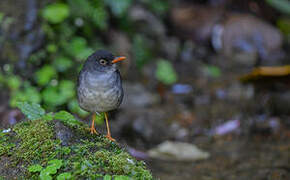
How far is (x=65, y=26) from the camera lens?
7.70m

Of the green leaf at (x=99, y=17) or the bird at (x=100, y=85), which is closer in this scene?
the bird at (x=100, y=85)

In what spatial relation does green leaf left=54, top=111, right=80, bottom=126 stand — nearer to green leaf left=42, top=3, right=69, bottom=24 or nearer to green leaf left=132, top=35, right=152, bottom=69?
green leaf left=42, top=3, right=69, bottom=24

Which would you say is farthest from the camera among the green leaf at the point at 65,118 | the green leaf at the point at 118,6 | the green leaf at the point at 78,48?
the green leaf at the point at 118,6

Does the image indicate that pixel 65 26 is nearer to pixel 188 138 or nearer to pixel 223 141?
pixel 188 138

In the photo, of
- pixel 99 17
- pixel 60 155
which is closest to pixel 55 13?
pixel 99 17

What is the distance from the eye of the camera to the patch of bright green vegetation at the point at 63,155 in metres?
2.80

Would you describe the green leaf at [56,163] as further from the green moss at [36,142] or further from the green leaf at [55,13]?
the green leaf at [55,13]

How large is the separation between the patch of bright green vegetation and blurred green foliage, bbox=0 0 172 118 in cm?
322

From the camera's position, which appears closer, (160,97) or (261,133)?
(261,133)

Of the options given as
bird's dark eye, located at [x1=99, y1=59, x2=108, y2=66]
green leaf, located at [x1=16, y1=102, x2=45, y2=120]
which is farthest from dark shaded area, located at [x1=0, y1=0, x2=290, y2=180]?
green leaf, located at [x1=16, y1=102, x2=45, y2=120]

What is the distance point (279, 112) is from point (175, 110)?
1.98 m

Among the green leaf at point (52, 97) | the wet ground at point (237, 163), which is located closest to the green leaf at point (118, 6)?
the green leaf at point (52, 97)

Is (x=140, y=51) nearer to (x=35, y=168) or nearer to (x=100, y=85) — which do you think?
(x=100, y=85)

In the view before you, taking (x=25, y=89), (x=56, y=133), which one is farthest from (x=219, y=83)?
(x=56, y=133)
